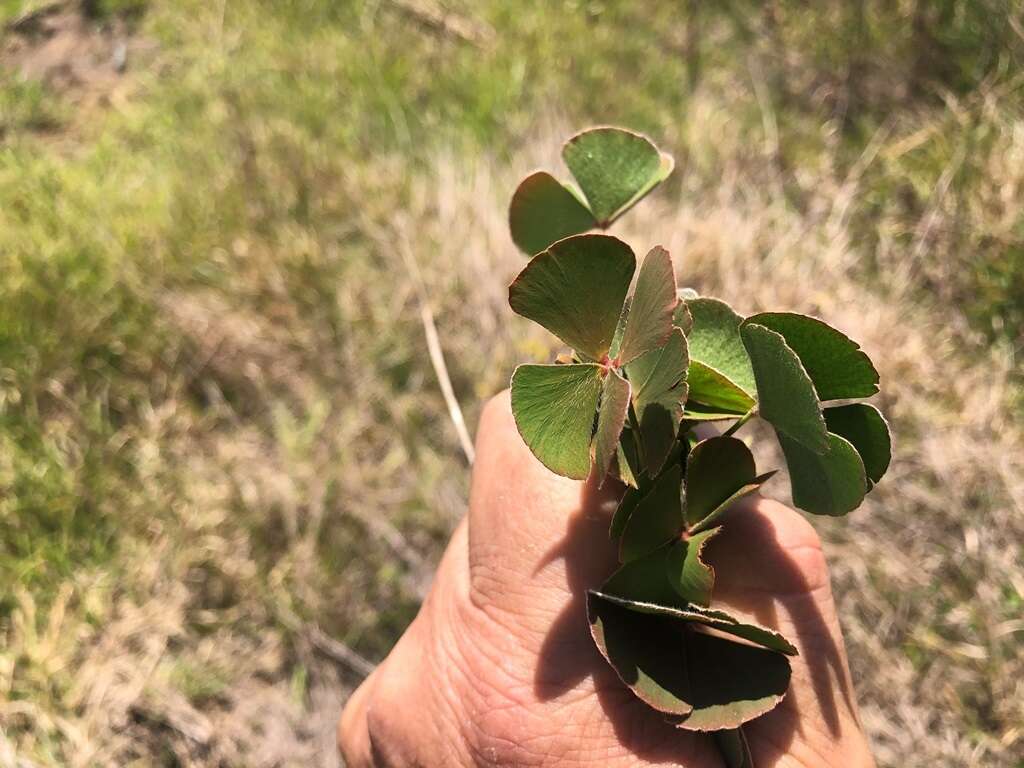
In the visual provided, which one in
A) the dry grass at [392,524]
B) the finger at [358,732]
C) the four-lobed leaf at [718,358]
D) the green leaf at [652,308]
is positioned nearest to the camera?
the green leaf at [652,308]

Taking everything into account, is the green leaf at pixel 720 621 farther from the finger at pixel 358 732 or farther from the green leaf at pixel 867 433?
the finger at pixel 358 732

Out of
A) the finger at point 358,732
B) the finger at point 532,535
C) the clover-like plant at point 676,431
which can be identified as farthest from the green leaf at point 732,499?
the finger at point 358,732

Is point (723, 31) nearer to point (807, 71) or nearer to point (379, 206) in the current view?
point (807, 71)

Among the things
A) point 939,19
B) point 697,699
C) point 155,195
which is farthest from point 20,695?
point 939,19

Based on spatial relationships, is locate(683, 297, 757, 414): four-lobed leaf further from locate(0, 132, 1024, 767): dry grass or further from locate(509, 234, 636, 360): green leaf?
locate(0, 132, 1024, 767): dry grass

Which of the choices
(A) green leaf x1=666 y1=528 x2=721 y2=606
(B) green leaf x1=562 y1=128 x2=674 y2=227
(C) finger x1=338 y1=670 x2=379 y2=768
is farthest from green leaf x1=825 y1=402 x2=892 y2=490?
(C) finger x1=338 y1=670 x2=379 y2=768

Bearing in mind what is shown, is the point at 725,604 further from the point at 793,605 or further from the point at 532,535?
the point at 532,535
